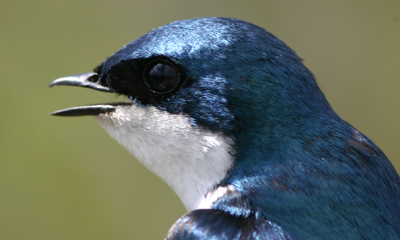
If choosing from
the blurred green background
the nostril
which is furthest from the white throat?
the blurred green background

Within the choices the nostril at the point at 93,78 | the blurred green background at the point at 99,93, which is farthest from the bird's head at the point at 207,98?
the blurred green background at the point at 99,93

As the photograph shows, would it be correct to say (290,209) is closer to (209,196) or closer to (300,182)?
(300,182)

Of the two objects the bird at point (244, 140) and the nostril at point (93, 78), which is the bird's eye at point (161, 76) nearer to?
the bird at point (244, 140)

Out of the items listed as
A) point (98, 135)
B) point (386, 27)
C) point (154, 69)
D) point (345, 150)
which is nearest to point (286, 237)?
point (345, 150)

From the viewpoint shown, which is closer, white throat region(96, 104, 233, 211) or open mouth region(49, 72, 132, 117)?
white throat region(96, 104, 233, 211)

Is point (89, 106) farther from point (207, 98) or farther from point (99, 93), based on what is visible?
point (99, 93)

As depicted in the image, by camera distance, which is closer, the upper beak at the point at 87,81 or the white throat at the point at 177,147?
the white throat at the point at 177,147

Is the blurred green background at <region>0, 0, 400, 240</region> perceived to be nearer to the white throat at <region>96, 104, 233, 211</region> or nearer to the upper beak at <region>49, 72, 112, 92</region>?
the upper beak at <region>49, 72, 112, 92</region>

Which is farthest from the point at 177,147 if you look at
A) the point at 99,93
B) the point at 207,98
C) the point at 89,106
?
the point at 99,93
